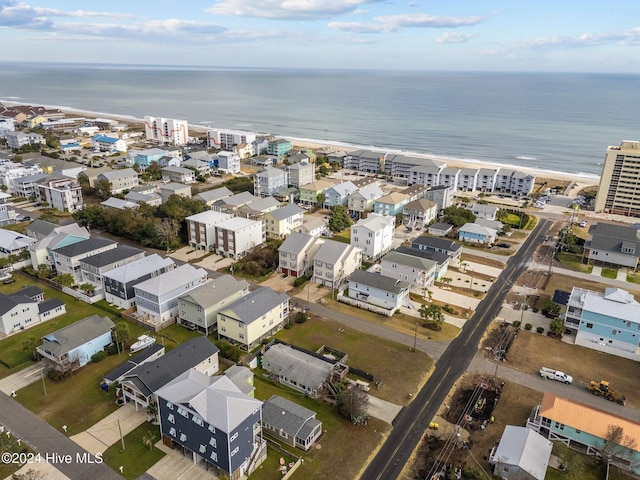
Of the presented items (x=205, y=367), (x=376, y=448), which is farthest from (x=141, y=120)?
(x=376, y=448)

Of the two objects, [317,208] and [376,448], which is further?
[317,208]

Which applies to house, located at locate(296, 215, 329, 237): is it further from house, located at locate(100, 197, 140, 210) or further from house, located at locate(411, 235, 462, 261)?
house, located at locate(100, 197, 140, 210)

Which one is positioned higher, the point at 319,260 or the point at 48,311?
the point at 319,260

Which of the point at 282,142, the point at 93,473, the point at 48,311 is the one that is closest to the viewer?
the point at 93,473

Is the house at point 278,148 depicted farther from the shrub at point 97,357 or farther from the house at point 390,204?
the shrub at point 97,357

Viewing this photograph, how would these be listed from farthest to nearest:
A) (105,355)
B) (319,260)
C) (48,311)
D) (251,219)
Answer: (251,219)
(319,260)
(48,311)
(105,355)

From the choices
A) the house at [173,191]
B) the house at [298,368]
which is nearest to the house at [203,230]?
the house at [173,191]

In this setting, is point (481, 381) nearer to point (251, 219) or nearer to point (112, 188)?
point (251, 219)
